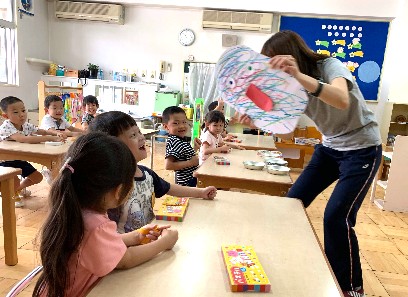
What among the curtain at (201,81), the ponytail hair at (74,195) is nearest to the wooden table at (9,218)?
the ponytail hair at (74,195)

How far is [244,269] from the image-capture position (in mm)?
882

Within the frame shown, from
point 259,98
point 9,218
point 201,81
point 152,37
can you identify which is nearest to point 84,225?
point 259,98

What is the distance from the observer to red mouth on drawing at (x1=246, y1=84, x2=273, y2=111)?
1.17 metres

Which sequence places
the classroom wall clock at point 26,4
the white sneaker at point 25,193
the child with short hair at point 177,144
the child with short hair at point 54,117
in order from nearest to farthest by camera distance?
the child with short hair at point 177,144, the white sneaker at point 25,193, the child with short hair at point 54,117, the classroom wall clock at point 26,4

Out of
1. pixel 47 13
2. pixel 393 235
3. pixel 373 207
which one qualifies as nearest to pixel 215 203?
pixel 393 235

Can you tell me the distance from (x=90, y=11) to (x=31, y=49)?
134 centimetres

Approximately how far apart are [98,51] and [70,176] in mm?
6807

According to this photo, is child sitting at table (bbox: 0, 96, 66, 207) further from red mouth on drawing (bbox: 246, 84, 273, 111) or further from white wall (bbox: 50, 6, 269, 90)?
white wall (bbox: 50, 6, 269, 90)

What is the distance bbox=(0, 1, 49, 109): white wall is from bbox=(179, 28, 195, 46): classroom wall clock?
2.74m

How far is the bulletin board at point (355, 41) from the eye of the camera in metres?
6.41

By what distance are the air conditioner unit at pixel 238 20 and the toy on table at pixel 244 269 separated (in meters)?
6.19

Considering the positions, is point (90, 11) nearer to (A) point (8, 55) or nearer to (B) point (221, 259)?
(A) point (8, 55)

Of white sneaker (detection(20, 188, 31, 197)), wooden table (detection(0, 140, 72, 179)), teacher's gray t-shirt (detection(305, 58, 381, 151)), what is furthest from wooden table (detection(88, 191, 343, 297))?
white sneaker (detection(20, 188, 31, 197))

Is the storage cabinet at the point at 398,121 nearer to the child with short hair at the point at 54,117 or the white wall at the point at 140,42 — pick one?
the white wall at the point at 140,42
